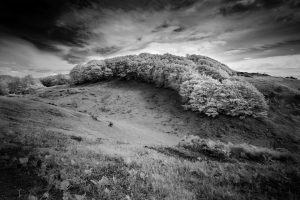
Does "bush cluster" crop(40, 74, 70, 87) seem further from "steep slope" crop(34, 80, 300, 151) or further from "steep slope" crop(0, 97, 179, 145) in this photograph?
"steep slope" crop(0, 97, 179, 145)

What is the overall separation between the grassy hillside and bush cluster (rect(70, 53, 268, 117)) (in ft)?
4.70

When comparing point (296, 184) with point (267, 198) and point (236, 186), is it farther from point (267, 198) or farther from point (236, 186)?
point (236, 186)

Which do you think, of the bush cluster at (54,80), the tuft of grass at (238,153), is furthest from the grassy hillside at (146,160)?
the bush cluster at (54,80)

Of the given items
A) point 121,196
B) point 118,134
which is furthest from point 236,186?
point 118,134

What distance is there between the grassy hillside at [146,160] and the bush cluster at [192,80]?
1434 millimetres

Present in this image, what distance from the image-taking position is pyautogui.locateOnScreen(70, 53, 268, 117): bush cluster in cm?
2067

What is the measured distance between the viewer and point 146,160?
24.4 ft

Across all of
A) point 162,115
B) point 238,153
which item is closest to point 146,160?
point 238,153

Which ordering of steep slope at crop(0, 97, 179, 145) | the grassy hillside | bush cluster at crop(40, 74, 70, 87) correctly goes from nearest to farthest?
1. the grassy hillside
2. steep slope at crop(0, 97, 179, 145)
3. bush cluster at crop(40, 74, 70, 87)

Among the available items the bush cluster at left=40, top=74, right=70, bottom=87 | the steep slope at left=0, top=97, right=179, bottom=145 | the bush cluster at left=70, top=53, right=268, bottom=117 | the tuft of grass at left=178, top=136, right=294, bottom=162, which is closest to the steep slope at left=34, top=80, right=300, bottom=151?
the bush cluster at left=70, top=53, right=268, bottom=117

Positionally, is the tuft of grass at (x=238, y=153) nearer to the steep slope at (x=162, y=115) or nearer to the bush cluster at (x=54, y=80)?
the steep slope at (x=162, y=115)

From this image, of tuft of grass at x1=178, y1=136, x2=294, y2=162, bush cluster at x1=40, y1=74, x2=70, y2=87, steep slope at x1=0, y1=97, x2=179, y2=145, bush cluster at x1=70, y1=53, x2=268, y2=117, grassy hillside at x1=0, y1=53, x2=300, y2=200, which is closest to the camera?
grassy hillside at x1=0, y1=53, x2=300, y2=200

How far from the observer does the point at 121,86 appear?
3562 centimetres

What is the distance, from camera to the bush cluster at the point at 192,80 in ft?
67.8
